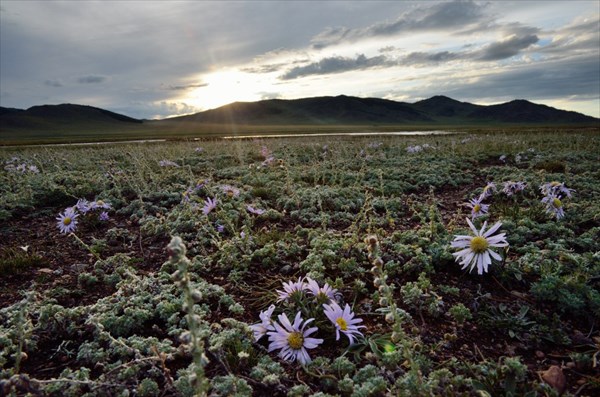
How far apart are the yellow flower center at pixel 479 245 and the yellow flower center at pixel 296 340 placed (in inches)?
67.0

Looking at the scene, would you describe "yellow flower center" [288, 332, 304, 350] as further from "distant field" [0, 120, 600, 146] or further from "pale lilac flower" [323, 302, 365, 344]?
"distant field" [0, 120, 600, 146]

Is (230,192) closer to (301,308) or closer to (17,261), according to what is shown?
(17,261)

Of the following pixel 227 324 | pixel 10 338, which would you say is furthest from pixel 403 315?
pixel 10 338

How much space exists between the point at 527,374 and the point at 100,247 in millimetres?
4737

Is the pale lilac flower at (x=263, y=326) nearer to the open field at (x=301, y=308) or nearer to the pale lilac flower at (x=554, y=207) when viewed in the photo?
the open field at (x=301, y=308)

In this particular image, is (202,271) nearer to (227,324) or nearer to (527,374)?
(227,324)

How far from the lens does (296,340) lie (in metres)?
2.59

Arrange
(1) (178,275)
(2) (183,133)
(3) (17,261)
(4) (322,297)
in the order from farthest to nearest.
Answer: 1. (2) (183,133)
2. (3) (17,261)
3. (4) (322,297)
4. (1) (178,275)

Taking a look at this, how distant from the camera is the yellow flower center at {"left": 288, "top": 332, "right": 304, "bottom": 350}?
2.57m

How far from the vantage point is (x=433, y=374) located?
2201mm

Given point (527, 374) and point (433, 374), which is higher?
point (433, 374)

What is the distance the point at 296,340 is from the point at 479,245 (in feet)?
5.80

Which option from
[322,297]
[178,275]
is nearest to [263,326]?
[322,297]

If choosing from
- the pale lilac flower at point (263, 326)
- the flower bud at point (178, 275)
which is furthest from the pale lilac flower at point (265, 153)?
the flower bud at point (178, 275)
